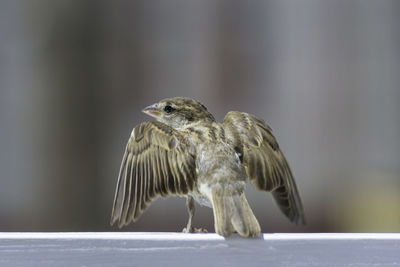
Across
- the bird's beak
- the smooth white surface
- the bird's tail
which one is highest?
the bird's beak

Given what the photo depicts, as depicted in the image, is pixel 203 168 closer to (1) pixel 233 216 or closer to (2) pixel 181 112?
(1) pixel 233 216

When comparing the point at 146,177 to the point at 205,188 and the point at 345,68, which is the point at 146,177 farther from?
the point at 345,68

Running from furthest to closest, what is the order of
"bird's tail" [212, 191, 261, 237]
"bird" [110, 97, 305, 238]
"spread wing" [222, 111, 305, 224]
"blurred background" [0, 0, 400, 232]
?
"blurred background" [0, 0, 400, 232], "spread wing" [222, 111, 305, 224], "bird" [110, 97, 305, 238], "bird's tail" [212, 191, 261, 237]

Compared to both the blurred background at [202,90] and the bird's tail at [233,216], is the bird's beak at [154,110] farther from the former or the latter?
the blurred background at [202,90]

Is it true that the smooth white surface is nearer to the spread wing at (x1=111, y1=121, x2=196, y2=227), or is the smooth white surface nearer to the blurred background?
the spread wing at (x1=111, y1=121, x2=196, y2=227)

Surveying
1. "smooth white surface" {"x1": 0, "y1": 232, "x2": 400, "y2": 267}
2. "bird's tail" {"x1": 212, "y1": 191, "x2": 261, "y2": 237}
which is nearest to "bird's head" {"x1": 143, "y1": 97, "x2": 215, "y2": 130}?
"bird's tail" {"x1": 212, "y1": 191, "x2": 261, "y2": 237}

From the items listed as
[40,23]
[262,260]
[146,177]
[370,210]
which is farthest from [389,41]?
[262,260]

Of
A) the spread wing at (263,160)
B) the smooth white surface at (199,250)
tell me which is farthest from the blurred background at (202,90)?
the smooth white surface at (199,250)
